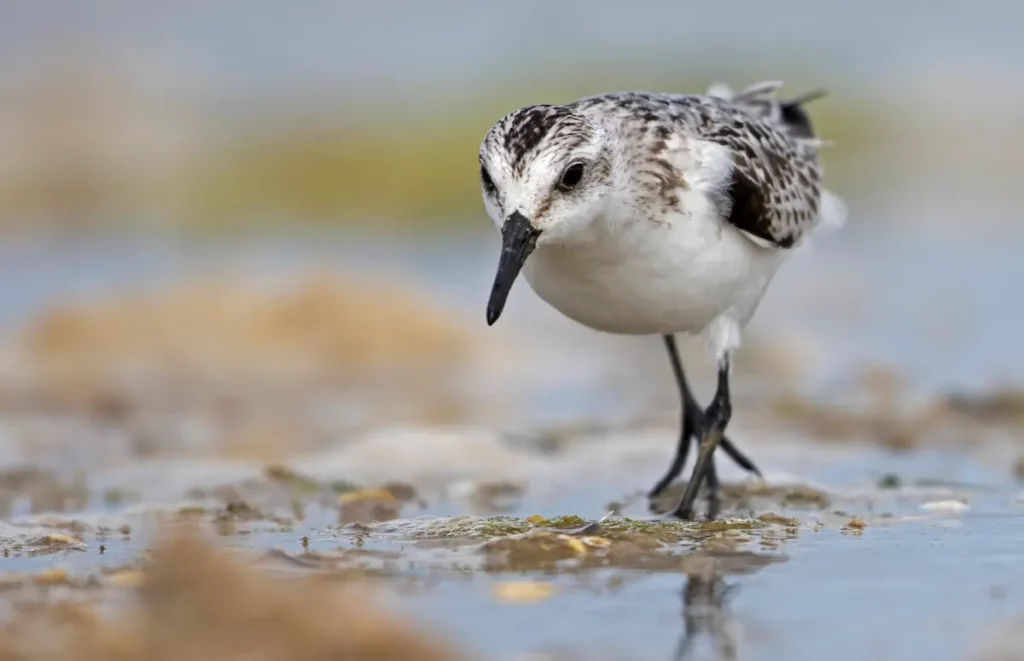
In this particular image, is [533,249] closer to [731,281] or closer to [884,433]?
[731,281]

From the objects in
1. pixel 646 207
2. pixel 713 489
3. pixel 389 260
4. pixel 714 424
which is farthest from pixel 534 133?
pixel 389 260

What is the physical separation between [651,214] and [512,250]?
0.85 m

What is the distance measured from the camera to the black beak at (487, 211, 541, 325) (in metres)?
5.84

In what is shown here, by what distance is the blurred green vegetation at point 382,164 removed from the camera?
22.0 metres

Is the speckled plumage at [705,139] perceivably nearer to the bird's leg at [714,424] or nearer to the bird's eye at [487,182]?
the bird's eye at [487,182]

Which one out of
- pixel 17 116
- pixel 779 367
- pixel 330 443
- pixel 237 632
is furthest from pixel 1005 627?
pixel 17 116

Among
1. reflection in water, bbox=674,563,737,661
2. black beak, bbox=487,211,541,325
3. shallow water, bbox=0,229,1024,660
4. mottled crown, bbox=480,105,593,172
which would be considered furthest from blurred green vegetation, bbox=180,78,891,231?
reflection in water, bbox=674,563,737,661

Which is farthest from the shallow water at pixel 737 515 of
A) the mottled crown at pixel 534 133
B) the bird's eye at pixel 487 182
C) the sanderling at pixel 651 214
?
the mottled crown at pixel 534 133

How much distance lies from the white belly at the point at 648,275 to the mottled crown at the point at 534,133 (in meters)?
0.48

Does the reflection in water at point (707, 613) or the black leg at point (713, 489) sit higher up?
the black leg at point (713, 489)

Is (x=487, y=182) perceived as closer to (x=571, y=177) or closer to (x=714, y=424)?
(x=571, y=177)

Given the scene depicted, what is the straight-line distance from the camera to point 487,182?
5992mm

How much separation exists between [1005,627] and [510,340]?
8.75m

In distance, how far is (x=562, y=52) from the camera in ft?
110
